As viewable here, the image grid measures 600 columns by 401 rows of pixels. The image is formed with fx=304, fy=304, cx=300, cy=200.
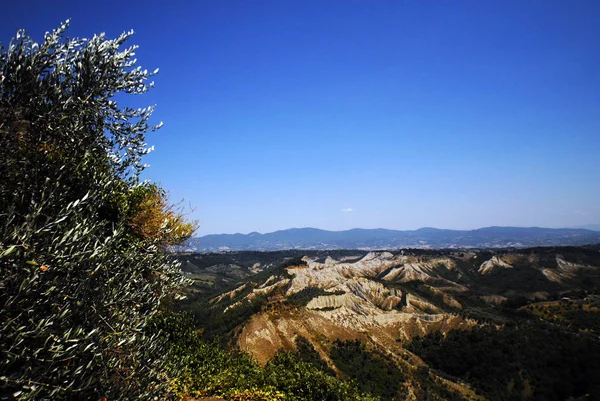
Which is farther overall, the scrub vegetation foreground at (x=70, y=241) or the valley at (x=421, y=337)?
the valley at (x=421, y=337)

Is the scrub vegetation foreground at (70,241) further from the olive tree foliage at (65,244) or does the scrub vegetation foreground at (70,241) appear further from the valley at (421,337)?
the valley at (421,337)

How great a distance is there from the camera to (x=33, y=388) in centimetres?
489

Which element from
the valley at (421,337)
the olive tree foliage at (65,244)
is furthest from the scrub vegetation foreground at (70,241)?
the valley at (421,337)

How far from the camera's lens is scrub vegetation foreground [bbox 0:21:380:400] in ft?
17.6

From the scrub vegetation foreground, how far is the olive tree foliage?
3 cm

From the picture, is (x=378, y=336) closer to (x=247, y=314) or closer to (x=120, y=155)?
(x=247, y=314)

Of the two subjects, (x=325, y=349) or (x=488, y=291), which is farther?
(x=488, y=291)

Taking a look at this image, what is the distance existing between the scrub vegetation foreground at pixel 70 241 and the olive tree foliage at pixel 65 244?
28 mm

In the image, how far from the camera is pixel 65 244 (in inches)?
241

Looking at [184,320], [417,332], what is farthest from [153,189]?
[417,332]

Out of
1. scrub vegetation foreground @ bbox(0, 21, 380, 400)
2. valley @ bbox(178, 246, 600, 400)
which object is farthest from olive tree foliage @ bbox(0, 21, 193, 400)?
valley @ bbox(178, 246, 600, 400)

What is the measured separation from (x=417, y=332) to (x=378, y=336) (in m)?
17.6

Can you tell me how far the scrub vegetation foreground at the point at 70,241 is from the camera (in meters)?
5.36

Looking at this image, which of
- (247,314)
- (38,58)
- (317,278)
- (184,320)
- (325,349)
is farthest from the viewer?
(317,278)
